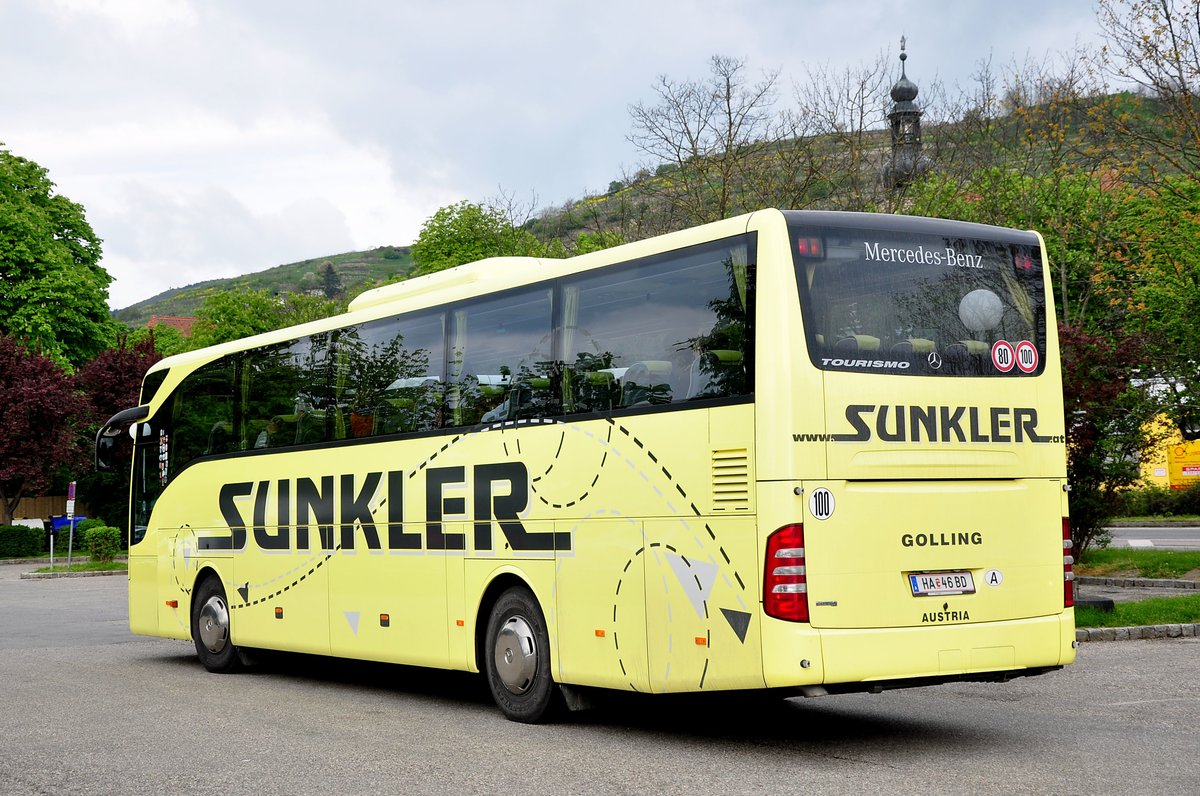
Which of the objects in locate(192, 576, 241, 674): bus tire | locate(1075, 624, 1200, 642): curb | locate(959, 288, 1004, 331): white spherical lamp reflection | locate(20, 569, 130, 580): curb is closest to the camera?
locate(959, 288, 1004, 331): white spherical lamp reflection

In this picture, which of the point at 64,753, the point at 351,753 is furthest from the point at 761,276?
the point at 64,753

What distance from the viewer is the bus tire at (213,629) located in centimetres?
1608

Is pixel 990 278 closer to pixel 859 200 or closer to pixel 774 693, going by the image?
pixel 774 693

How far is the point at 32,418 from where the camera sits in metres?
47.9

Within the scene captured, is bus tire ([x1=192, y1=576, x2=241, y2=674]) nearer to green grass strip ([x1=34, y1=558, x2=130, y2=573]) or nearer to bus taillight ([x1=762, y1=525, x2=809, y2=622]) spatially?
bus taillight ([x1=762, y1=525, x2=809, y2=622])

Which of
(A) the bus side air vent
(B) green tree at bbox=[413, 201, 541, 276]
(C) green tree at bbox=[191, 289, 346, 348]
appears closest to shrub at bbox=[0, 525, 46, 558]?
(B) green tree at bbox=[413, 201, 541, 276]

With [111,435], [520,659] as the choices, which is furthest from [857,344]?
[111,435]

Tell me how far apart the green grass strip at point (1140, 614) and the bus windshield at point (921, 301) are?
7928 millimetres

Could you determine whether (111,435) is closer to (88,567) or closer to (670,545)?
(670,545)

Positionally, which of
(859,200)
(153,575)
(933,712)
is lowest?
(933,712)

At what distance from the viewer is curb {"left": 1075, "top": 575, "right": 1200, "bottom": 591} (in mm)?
23750

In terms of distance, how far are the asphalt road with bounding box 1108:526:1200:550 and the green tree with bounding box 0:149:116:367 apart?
120 feet

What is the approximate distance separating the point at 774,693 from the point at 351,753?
2.86 metres

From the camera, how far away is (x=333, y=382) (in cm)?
1422
